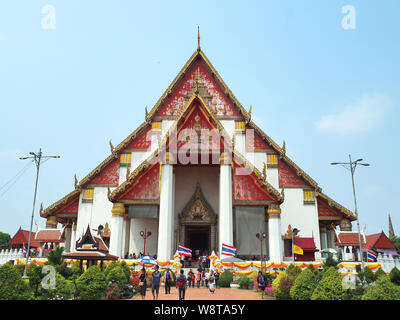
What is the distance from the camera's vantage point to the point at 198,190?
23.1 meters

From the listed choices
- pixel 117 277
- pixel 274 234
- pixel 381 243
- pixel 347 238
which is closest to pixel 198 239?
pixel 274 234

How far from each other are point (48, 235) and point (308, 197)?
17.3 meters

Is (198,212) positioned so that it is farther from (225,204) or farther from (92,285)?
(92,285)

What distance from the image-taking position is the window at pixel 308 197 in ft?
75.6

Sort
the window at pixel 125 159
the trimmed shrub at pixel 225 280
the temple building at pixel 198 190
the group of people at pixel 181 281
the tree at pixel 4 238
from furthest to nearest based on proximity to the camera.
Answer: the tree at pixel 4 238 → the window at pixel 125 159 → the temple building at pixel 198 190 → the trimmed shrub at pixel 225 280 → the group of people at pixel 181 281

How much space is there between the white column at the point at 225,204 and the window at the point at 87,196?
826 cm

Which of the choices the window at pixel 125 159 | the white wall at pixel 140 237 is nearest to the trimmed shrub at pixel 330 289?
the white wall at pixel 140 237

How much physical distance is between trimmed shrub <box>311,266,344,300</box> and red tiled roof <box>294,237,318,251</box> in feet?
41.1

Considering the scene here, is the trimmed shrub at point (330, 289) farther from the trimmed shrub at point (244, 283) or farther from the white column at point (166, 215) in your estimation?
the white column at point (166, 215)

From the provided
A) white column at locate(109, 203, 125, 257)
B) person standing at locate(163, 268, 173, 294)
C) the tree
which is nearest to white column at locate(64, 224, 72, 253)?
white column at locate(109, 203, 125, 257)

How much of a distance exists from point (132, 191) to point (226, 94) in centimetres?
960

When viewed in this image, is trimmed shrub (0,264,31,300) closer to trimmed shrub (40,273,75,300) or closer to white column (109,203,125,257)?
trimmed shrub (40,273,75,300)

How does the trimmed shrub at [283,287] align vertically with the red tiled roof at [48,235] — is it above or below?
below

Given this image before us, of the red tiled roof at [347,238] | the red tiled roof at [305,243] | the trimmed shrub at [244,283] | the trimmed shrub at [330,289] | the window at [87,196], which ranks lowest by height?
the trimmed shrub at [244,283]
